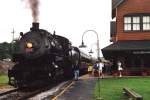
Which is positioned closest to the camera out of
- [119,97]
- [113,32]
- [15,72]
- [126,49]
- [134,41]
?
[119,97]

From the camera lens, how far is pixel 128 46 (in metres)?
49.2

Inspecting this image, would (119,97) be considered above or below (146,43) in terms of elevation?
below

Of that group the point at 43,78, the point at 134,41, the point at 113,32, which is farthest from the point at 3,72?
the point at 43,78

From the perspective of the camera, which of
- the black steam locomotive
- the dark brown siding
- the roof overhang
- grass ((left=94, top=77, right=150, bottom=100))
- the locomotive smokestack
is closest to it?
grass ((left=94, top=77, right=150, bottom=100))

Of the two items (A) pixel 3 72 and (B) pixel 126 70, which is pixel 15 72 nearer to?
(B) pixel 126 70

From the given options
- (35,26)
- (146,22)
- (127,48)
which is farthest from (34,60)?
(146,22)

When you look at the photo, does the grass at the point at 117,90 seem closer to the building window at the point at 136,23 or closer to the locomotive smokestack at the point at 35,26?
the locomotive smokestack at the point at 35,26

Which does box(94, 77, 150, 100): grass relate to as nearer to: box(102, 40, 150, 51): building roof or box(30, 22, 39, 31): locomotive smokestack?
box(30, 22, 39, 31): locomotive smokestack

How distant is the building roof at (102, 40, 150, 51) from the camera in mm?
47781

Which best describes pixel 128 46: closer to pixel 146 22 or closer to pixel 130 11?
pixel 146 22

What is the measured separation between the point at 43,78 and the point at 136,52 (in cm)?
1996

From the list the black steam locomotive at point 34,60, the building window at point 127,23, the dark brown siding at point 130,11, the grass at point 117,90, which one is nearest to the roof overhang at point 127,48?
the dark brown siding at point 130,11

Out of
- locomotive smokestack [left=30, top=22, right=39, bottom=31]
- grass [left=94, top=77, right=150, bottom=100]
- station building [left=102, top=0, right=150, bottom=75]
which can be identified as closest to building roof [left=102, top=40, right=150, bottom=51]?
station building [left=102, top=0, right=150, bottom=75]

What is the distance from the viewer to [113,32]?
2458 inches
